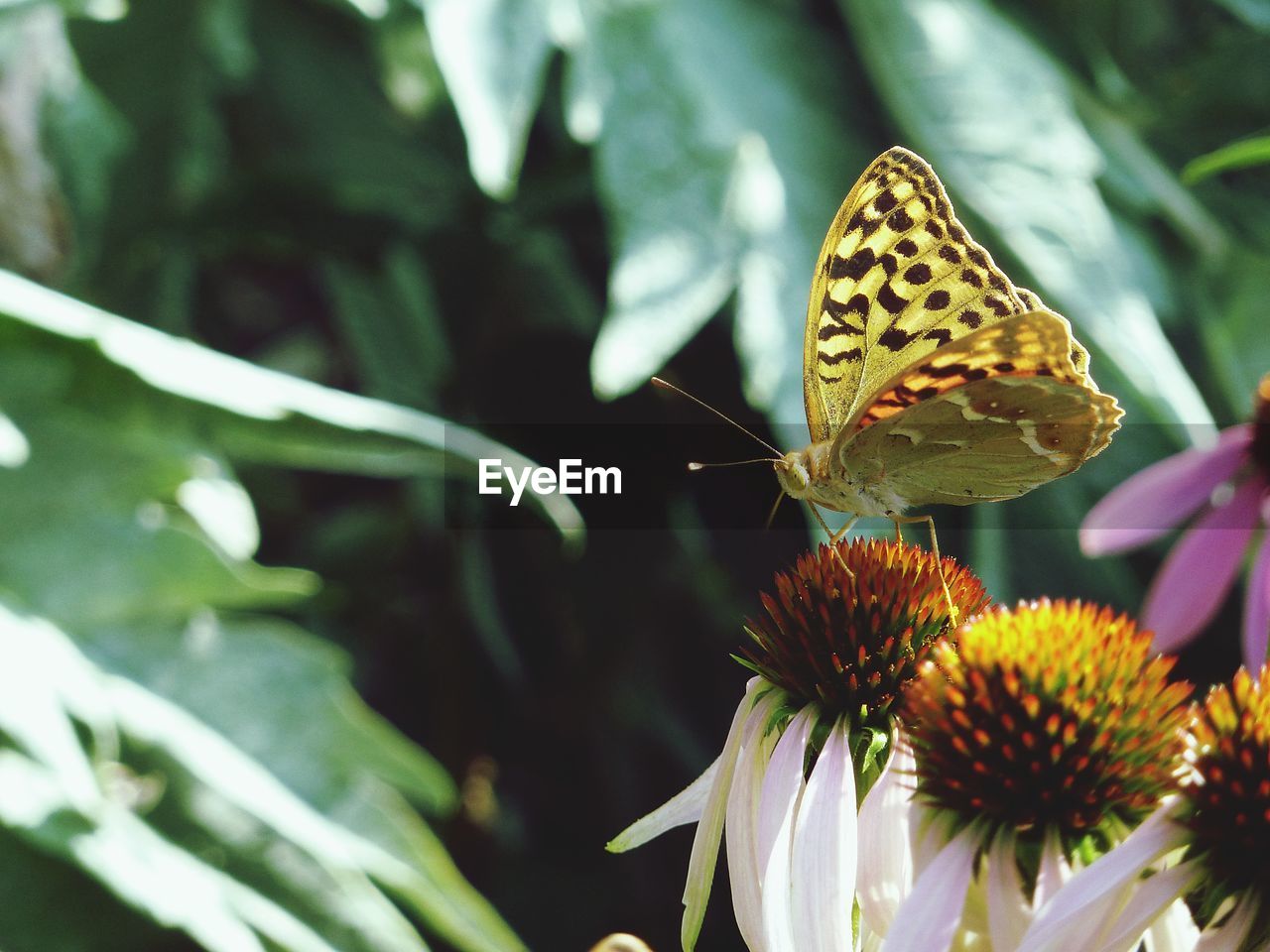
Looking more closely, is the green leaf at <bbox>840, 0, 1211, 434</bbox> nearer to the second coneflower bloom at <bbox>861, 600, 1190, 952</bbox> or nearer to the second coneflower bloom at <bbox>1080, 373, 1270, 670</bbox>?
the second coneflower bloom at <bbox>1080, 373, 1270, 670</bbox>

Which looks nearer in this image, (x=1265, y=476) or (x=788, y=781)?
(x=788, y=781)

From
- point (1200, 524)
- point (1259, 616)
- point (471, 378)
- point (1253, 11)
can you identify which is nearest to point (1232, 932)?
point (1259, 616)

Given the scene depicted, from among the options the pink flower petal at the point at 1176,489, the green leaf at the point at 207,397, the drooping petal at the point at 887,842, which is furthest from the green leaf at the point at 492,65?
the drooping petal at the point at 887,842

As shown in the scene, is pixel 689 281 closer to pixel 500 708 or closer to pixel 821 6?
pixel 821 6

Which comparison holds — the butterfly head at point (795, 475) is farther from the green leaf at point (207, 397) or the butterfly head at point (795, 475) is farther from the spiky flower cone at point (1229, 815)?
the green leaf at point (207, 397)

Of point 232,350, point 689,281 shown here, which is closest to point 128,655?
point 689,281

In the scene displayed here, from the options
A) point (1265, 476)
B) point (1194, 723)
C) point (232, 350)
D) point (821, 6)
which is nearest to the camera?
point (1194, 723)

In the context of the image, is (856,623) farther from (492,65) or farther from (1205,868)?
(492,65)
